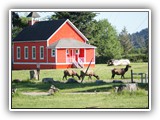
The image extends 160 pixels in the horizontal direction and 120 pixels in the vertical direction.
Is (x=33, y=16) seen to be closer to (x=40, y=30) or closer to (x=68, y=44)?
(x=40, y=30)

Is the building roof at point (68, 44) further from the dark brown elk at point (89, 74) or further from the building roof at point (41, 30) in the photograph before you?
the dark brown elk at point (89, 74)

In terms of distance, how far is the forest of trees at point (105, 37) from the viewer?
7922mm

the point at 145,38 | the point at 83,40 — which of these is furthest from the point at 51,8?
the point at 145,38

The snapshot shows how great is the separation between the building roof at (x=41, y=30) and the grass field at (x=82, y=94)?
0.52 m

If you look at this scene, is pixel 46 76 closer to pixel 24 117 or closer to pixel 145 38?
pixel 24 117

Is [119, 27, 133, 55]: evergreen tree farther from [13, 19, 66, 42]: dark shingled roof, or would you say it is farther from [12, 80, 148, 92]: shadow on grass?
[13, 19, 66, 42]: dark shingled roof

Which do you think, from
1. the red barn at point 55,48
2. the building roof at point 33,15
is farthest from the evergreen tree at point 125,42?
the building roof at point 33,15

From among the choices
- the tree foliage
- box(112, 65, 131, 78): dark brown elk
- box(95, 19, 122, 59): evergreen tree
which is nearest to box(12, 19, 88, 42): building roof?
the tree foliage

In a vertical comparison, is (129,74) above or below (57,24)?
below

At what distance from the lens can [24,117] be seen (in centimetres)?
780

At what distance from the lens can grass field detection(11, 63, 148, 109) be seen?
25.8 feet
